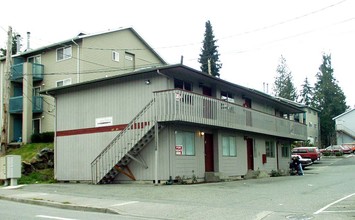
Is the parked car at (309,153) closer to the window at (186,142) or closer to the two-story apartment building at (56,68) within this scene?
the two-story apartment building at (56,68)

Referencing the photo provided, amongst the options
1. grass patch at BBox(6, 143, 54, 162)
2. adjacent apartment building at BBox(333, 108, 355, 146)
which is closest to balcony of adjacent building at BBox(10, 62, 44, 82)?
grass patch at BBox(6, 143, 54, 162)

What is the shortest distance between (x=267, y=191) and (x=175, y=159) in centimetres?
520

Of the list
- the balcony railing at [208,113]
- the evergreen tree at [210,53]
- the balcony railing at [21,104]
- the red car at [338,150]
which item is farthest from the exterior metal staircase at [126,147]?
the red car at [338,150]

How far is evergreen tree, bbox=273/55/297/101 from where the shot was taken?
81438mm

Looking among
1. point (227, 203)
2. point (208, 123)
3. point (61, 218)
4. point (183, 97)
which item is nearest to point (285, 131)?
point (208, 123)

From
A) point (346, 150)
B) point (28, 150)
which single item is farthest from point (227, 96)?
point (346, 150)

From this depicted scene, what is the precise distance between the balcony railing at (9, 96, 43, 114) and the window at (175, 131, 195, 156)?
17098 mm

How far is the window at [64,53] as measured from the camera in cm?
3494

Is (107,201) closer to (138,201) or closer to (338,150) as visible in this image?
(138,201)

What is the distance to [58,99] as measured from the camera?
26891 millimetres

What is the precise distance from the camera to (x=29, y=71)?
1407 inches

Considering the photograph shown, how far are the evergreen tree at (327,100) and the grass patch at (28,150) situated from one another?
60.2 m

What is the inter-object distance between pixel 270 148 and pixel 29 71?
66.9 feet

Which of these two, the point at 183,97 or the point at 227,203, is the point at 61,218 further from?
the point at 183,97
